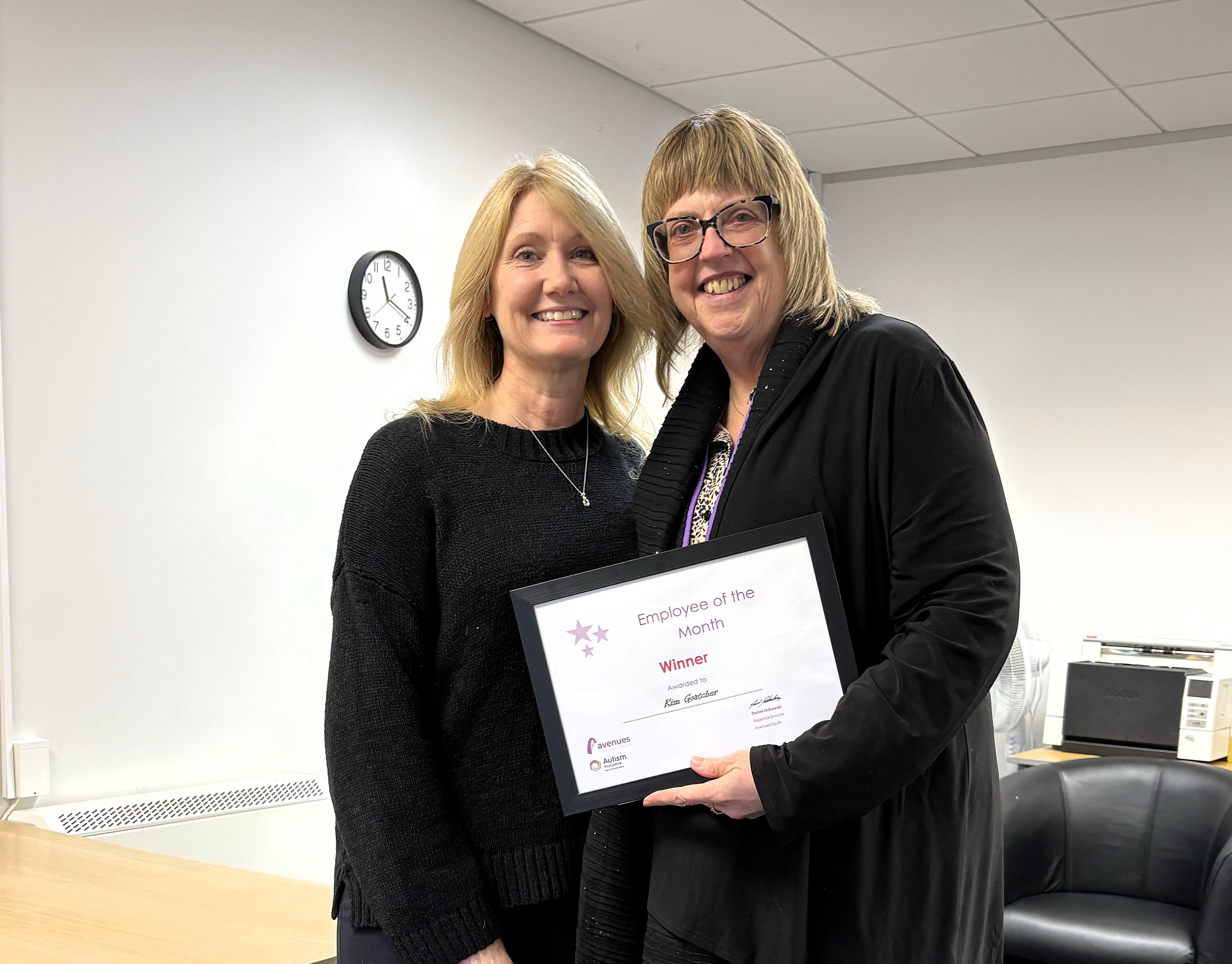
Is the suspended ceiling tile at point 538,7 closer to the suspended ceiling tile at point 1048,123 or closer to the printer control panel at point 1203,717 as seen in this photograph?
the suspended ceiling tile at point 1048,123

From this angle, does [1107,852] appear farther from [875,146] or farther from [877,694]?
[875,146]

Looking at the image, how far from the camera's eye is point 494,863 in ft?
4.77

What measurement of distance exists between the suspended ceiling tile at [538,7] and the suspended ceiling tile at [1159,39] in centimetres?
164

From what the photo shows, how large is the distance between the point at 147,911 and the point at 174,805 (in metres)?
1.06

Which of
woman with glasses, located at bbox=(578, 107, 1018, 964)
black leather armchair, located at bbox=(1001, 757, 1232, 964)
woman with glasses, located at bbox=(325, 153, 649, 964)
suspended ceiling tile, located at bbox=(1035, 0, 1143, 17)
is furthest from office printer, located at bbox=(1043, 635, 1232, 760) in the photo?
woman with glasses, located at bbox=(325, 153, 649, 964)

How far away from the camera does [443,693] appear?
1475mm

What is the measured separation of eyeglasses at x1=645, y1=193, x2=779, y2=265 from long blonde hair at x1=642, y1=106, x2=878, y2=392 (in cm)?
1

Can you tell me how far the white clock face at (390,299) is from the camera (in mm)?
3654

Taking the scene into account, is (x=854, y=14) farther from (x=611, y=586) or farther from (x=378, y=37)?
(x=611, y=586)

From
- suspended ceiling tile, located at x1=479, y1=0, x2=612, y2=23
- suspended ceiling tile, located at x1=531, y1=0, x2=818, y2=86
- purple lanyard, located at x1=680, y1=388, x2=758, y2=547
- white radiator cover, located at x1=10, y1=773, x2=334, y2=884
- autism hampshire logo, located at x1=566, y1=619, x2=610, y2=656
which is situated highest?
suspended ceiling tile, located at x1=531, y1=0, x2=818, y2=86

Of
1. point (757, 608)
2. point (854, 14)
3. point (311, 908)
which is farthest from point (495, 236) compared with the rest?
point (854, 14)

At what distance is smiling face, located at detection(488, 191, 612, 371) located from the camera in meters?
1.59

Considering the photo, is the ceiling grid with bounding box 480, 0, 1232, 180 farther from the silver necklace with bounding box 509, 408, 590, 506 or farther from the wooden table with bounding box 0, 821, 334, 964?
the wooden table with bounding box 0, 821, 334, 964

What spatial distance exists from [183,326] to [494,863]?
2.10 metres
